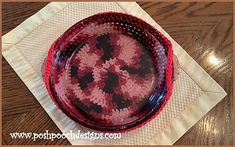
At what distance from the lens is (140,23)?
751mm

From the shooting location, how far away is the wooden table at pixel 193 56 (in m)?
0.74

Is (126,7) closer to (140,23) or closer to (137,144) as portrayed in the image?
(140,23)

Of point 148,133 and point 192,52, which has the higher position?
point 192,52

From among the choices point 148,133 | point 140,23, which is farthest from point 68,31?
point 148,133

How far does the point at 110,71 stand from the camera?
29.9 inches

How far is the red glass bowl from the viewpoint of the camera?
73cm

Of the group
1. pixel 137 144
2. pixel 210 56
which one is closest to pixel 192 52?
pixel 210 56

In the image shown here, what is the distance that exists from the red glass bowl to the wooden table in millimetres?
75

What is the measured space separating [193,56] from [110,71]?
0.67ft

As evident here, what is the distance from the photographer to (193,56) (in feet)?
2.59

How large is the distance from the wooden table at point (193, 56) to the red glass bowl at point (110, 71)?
0.08 m

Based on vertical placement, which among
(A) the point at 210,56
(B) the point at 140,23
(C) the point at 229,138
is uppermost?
(B) the point at 140,23

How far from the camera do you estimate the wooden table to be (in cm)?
74

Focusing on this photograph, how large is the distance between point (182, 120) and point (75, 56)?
0.29 metres
